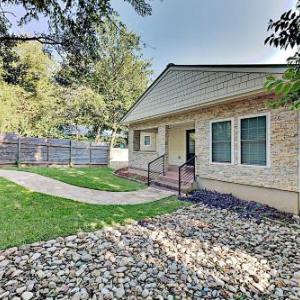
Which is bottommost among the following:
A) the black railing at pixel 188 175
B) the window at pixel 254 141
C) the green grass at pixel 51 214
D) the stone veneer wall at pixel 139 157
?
the green grass at pixel 51 214

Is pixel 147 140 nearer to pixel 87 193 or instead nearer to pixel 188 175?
pixel 188 175

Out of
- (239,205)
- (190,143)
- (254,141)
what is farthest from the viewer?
(190,143)

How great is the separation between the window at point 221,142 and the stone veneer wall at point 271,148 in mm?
204

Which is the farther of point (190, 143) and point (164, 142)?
point (190, 143)

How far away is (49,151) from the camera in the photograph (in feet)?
53.6

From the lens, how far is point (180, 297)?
2.93 m

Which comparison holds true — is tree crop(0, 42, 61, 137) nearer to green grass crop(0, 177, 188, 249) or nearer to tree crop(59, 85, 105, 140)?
tree crop(59, 85, 105, 140)

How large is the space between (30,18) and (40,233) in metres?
3.77

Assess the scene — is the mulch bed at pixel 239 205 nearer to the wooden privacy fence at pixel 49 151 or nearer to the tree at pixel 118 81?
the wooden privacy fence at pixel 49 151

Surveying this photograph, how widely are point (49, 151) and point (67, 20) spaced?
46.3 ft

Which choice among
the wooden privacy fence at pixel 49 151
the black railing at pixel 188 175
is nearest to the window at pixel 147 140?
the wooden privacy fence at pixel 49 151

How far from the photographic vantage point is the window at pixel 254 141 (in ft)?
23.8

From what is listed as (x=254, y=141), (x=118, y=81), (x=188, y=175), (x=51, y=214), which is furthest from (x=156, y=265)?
(x=118, y=81)

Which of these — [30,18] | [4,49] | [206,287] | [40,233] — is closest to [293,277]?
[206,287]
